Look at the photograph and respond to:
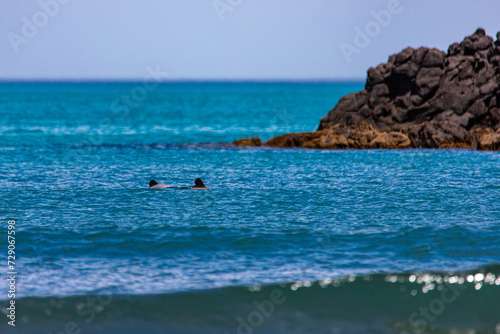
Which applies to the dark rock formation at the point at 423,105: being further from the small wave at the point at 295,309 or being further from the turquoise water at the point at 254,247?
the small wave at the point at 295,309

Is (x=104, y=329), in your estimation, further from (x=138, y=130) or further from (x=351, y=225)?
(x=138, y=130)

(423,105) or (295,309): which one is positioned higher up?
(423,105)

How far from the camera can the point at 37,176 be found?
37.5 metres

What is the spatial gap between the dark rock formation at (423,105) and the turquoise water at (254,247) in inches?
489

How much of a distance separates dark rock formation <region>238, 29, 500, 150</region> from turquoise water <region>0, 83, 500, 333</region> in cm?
1243

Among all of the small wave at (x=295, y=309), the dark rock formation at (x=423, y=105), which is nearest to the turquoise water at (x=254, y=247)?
the small wave at (x=295, y=309)

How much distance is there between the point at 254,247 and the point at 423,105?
41.2 meters

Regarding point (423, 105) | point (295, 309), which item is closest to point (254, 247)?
point (295, 309)

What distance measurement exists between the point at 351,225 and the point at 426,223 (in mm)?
2903

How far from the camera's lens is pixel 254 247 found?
20.6 m

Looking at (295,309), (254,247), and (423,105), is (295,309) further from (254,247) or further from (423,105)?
(423,105)

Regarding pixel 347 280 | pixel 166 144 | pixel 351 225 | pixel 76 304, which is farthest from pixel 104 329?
pixel 166 144

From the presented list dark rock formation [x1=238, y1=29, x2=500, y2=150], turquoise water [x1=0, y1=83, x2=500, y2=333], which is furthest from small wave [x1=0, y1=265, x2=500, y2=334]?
dark rock formation [x1=238, y1=29, x2=500, y2=150]

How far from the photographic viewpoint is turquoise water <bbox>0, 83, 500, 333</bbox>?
15320 mm
